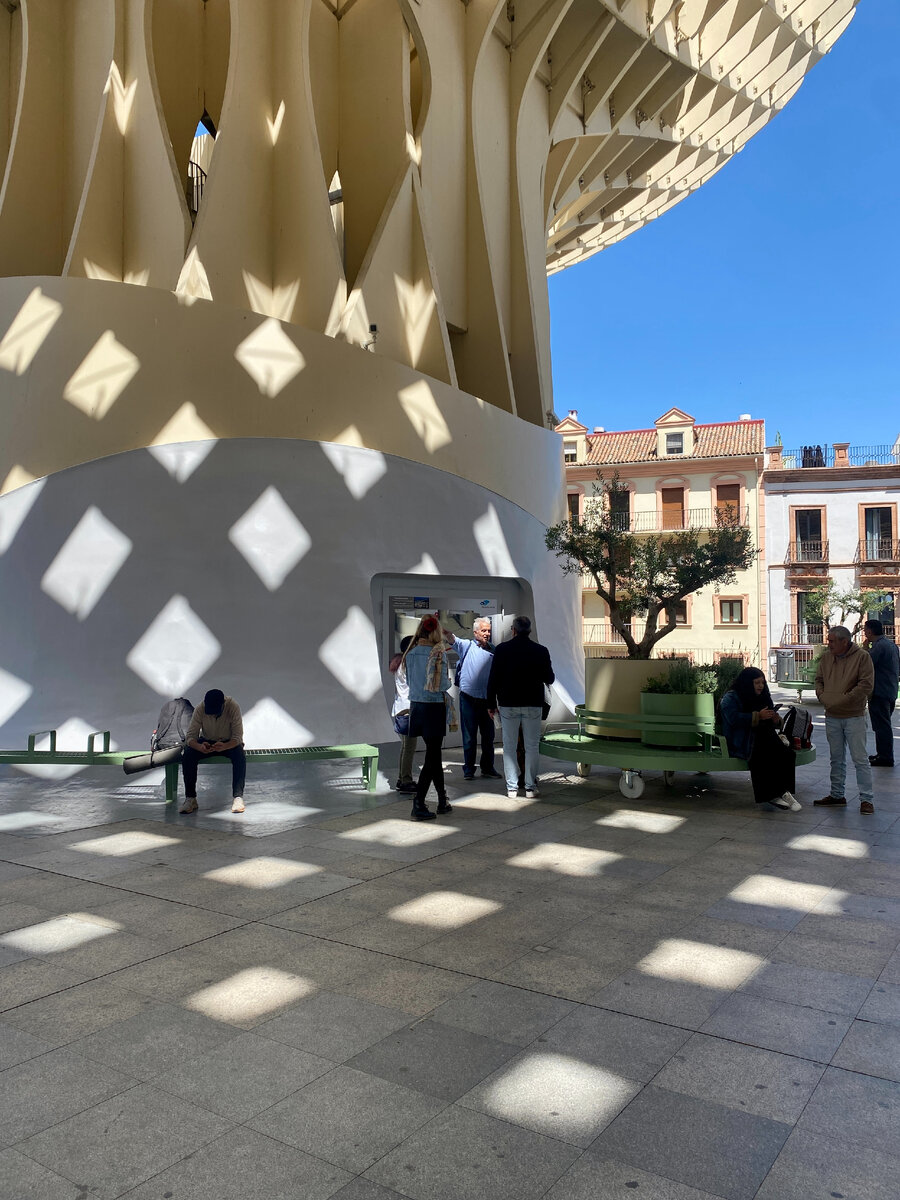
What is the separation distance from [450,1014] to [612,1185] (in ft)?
4.38

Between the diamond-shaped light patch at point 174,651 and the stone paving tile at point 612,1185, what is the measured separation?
937 centimetres

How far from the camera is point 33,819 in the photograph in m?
8.12

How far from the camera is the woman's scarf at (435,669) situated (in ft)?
26.6

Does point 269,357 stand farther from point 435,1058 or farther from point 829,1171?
point 829,1171

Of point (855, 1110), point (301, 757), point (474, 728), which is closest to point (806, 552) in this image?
point (474, 728)

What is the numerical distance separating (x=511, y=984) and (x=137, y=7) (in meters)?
13.8

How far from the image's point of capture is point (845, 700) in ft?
27.1

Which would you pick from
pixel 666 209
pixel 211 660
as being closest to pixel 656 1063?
pixel 211 660

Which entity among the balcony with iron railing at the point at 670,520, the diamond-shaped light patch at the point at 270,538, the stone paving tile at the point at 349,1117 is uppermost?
the balcony with iron railing at the point at 670,520

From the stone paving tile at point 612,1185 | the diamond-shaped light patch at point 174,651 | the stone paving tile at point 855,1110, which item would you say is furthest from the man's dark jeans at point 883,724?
the stone paving tile at point 612,1185

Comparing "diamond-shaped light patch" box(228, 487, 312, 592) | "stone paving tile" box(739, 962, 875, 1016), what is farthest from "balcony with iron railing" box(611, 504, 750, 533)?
"stone paving tile" box(739, 962, 875, 1016)

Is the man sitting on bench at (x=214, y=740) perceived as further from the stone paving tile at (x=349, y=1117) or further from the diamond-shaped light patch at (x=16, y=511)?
the stone paving tile at (x=349, y=1117)

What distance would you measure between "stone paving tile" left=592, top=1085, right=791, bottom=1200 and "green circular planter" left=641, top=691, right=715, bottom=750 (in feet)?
19.1

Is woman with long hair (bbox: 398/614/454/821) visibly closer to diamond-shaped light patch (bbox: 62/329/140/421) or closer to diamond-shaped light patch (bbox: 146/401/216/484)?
diamond-shaped light patch (bbox: 146/401/216/484)
